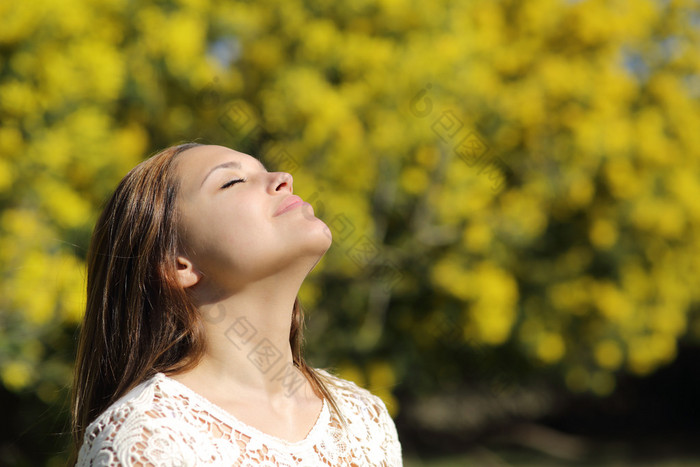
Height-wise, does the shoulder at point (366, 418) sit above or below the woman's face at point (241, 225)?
below

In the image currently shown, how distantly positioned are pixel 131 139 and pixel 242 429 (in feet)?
11.7

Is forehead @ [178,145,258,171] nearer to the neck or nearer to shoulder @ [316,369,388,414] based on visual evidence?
the neck

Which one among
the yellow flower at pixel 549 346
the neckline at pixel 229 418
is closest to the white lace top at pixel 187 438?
the neckline at pixel 229 418

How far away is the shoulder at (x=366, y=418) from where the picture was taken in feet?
5.77

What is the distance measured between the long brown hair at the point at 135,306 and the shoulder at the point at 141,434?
137mm

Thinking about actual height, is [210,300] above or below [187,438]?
above

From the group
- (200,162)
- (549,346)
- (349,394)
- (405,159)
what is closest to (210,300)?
(200,162)

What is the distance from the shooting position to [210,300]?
163 cm

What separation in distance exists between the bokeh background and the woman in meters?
2.00

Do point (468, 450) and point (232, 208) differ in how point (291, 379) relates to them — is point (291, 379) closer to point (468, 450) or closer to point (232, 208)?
point (232, 208)

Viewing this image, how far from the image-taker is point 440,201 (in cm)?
575

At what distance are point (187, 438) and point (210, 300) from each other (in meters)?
0.32

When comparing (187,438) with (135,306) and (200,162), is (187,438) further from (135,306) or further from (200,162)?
(200,162)

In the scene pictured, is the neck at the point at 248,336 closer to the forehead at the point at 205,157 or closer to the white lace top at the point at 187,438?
the white lace top at the point at 187,438
